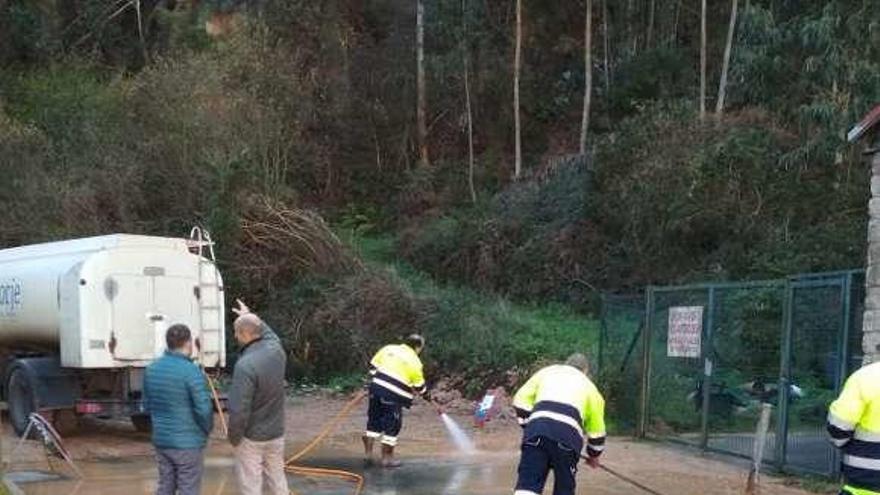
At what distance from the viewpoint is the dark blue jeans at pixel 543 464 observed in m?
7.70

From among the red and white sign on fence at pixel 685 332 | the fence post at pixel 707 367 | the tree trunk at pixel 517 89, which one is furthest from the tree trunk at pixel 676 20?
the fence post at pixel 707 367

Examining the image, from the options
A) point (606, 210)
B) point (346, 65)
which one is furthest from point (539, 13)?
point (606, 210)

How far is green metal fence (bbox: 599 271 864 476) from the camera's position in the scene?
11.6m

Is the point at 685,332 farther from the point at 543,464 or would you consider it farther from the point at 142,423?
the point at 142,423

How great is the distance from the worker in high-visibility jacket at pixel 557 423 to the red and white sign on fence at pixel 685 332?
6.30 meters

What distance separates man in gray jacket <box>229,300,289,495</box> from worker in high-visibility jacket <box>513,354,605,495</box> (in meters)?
1.81

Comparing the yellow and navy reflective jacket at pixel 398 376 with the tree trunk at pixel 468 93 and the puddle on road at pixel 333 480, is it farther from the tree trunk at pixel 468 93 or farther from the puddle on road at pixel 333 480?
the tree trunk at pixel 468 93

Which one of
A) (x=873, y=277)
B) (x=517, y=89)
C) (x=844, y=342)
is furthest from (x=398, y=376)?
(x=517, y=89)

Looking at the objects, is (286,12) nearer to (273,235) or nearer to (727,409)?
(273,235)

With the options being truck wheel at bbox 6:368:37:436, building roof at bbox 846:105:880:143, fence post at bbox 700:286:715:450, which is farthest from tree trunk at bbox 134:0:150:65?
building roof at bbox 846:105:880:143

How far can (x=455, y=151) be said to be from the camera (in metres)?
38.1

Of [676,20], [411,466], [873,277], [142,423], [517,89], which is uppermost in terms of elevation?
[676,20]

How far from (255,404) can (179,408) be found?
55cm

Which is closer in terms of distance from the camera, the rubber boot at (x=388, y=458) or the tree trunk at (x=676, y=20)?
the rubber boot at (x=388, y=458)
